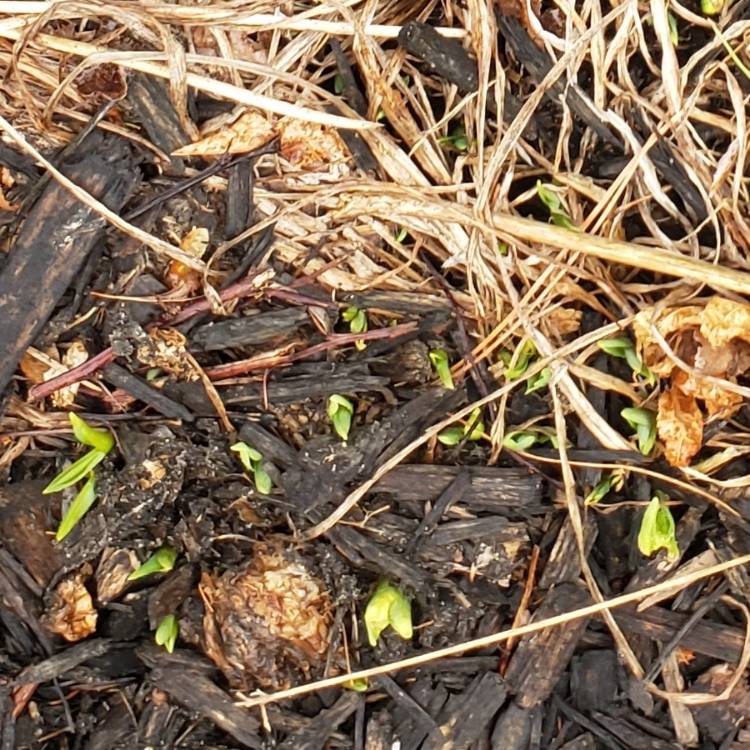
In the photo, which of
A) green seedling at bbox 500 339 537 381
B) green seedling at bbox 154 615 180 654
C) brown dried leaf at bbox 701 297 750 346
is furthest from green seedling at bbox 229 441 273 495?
brown dried leaf at bbox 701 297 750 346

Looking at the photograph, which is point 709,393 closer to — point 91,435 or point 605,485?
point 605,485

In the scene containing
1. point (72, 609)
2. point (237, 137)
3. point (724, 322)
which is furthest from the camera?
point (72, 609)

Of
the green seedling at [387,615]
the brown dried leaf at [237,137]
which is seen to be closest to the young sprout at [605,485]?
the green seedling at [387,615]

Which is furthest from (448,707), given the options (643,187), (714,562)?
(643,187)

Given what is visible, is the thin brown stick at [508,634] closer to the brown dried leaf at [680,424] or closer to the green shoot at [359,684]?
the green shoot at [359,684]

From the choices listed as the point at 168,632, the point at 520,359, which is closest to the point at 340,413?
the point at 520,359

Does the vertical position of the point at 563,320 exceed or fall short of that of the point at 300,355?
it falls short

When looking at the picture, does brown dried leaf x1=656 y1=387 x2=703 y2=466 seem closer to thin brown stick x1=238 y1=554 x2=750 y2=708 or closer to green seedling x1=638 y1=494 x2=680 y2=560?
green seedling x1=638 y1=494 x2=680 y2=560
